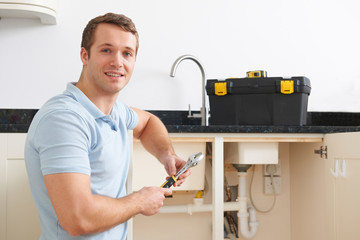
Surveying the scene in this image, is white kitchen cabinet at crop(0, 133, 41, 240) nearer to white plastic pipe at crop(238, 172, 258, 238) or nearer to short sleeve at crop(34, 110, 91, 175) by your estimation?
short sleeve at crop(34, 110, 91, 175)

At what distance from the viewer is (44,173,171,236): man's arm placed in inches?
35.7

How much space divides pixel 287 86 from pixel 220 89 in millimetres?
336

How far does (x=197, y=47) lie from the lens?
2.55 meters

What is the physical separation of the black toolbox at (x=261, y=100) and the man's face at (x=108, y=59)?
1.08 metres

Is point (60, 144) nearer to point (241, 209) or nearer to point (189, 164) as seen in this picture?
point (189, 164)

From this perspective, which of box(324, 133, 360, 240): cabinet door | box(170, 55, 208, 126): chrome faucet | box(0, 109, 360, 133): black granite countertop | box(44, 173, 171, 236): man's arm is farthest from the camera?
box(170, 55, 208, 126): chrome faucet

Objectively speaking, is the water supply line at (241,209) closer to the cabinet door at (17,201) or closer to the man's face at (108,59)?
the cabinet door at (17,201)

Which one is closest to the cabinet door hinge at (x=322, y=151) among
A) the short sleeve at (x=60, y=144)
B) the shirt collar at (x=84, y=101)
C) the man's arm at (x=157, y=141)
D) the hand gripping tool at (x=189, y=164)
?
the man's arm at (x=157, y=141)

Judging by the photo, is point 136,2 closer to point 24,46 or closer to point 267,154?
point 24,46

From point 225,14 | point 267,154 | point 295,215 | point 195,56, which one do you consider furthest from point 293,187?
point 225,14

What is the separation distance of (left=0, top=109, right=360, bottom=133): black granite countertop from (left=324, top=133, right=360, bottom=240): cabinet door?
0.37ft

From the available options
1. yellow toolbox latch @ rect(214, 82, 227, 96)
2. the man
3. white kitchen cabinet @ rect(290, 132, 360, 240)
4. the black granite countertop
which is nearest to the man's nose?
the man

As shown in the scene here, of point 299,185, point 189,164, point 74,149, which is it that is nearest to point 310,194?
point 299,185

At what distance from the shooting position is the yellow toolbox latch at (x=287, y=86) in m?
2.10
